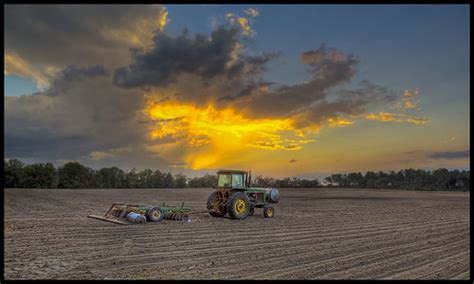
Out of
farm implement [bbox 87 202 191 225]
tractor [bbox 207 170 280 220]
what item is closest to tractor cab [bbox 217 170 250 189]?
tractor [bbox 207 170 280 220]

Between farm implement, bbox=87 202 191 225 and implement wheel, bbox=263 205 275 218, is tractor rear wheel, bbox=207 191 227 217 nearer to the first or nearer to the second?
farm implement, bbox=87 202 191 225

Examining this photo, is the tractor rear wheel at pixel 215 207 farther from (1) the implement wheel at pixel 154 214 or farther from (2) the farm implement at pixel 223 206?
(1) the implement wheel at pixel 154 214

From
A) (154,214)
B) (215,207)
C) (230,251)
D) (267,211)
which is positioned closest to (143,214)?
(154,214)

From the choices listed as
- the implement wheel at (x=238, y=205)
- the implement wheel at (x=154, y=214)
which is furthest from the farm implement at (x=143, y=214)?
the implement wheel at (x=238, y=205)

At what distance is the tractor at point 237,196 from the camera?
17.9 m

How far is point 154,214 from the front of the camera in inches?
645

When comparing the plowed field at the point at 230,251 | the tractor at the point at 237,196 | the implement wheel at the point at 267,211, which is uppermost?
the tractor at the point at 237,196

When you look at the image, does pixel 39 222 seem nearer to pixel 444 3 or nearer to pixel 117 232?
pixel 117 232

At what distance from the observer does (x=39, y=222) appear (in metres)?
15.6

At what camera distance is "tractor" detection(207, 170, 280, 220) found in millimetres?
17938

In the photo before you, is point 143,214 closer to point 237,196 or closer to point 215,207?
point 215,207

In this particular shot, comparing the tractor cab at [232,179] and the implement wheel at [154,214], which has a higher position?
the tractor cab at [232,179]

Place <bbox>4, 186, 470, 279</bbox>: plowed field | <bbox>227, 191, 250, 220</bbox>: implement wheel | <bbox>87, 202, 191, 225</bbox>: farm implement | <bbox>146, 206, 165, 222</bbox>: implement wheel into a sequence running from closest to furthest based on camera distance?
<bbox>4, 186, 470, 279</bbox>: plowed field, <bbox>87, 202, 191, 225</bbox>: farm implement, <bbox>146, 206, 165, 222</bbox>: implement wheel, <bbox>227, 191, 250, 220</bbox>: implement wheel

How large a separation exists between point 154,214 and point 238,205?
13.0ft
